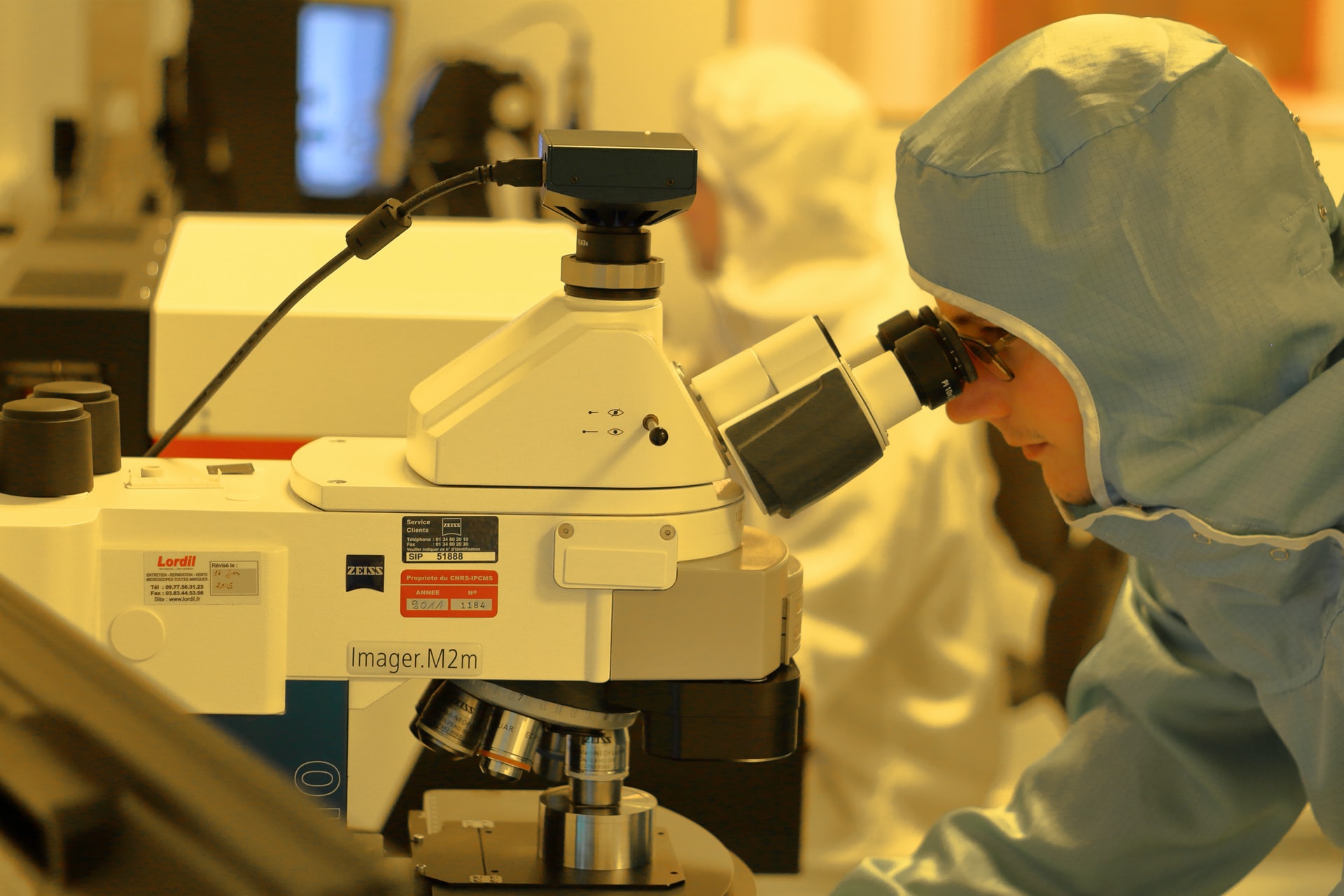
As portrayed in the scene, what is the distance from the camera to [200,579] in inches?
28.5

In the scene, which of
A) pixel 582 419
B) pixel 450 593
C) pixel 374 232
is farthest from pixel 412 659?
pixel 374 232

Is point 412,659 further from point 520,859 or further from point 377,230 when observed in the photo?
point 377,230

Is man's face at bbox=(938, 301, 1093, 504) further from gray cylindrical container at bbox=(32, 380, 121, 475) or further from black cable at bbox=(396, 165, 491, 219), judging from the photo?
gray cylindrical container at bbox=(32, 380, 121, 475)

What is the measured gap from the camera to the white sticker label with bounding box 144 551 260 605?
72 cm

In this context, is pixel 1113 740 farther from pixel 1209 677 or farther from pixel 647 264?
pixel 647 264

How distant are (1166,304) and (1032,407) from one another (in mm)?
118

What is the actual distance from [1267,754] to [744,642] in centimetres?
54

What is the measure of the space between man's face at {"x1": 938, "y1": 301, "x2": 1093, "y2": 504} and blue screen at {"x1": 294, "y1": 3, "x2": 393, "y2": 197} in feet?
3.33

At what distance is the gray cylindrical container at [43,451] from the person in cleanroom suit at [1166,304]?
510 mm

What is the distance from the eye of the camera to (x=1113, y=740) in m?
1.02

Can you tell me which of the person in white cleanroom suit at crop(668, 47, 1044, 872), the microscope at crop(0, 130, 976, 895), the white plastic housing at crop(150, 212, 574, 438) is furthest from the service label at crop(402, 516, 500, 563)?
the person in white cleanroom suit at crop(668, 47, 1044, 872)

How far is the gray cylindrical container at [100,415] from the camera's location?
790mm

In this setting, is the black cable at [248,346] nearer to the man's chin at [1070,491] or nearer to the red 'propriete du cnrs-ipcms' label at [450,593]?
the red 'propriete du cnrs-ipcms' label at [450,593]

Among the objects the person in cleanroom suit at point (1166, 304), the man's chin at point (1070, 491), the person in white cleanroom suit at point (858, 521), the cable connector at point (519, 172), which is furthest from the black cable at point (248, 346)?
the person in white cleanroom suit at point (858, 521)
